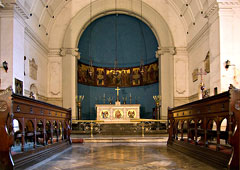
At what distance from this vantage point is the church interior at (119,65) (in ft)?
33.6

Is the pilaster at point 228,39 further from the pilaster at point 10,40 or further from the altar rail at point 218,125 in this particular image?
the pilaster at point 10,40

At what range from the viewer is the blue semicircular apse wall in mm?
20453

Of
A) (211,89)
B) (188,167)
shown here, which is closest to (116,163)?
(188,167)

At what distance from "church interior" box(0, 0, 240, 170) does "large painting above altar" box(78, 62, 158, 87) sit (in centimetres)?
8

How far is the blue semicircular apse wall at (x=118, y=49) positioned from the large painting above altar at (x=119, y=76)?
0.35 meters

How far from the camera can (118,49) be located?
21484mm

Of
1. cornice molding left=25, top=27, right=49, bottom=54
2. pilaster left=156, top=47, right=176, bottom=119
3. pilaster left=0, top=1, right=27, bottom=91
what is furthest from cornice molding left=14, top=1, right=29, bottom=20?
pilaster left=156, top=47, right=176, bottom=119

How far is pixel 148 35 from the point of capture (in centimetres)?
2067

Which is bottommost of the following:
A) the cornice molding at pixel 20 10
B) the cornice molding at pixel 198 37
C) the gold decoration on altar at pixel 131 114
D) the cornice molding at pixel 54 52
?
the gold decoration on altar at pixel 131 114

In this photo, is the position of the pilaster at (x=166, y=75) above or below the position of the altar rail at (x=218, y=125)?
above

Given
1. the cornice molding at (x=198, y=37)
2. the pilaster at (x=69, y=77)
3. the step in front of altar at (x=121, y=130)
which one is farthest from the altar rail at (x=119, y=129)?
the cornice molding at (x=198, y=37)

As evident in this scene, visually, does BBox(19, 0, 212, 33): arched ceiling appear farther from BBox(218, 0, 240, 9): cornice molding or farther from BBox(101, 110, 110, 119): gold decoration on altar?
BBox(101, 110, 110, 119): gold decoration on altar

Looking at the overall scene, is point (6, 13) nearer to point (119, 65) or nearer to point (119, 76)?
point (119, 76)

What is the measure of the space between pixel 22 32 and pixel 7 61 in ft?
6.29
